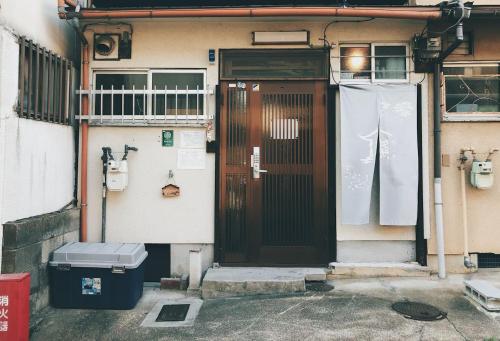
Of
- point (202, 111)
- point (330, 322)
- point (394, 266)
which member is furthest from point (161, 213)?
point (394, 266)

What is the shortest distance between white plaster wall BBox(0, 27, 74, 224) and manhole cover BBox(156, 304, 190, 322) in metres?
2.36

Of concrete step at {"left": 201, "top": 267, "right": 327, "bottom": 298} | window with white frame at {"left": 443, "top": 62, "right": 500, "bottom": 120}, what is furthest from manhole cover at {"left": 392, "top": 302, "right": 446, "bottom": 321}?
window with white frame at {"left": 443, "top": 62, "right": 500, "bottom": 120}

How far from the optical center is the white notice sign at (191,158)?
24.2ft

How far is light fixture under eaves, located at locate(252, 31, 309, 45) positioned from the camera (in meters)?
7.38

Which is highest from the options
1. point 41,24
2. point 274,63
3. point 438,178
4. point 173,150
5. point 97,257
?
point 41,24

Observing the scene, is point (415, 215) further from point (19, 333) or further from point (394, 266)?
point (19, 333)

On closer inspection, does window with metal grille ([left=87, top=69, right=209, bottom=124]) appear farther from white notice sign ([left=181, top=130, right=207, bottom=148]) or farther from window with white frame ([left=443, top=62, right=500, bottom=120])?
window with white frame ([left=443, top=62, right=500, bottom=120])

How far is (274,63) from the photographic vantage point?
7.47m

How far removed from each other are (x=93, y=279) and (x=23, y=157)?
1.99m

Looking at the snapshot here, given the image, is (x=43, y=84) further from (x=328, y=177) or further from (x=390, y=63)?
(x=390, y=63)

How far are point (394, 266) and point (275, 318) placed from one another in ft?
8.86

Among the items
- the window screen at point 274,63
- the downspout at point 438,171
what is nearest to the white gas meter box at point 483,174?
the downspout at point 438,171

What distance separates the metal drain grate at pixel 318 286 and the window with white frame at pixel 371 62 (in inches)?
144

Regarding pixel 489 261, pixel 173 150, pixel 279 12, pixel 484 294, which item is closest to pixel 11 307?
pixel 173 150
